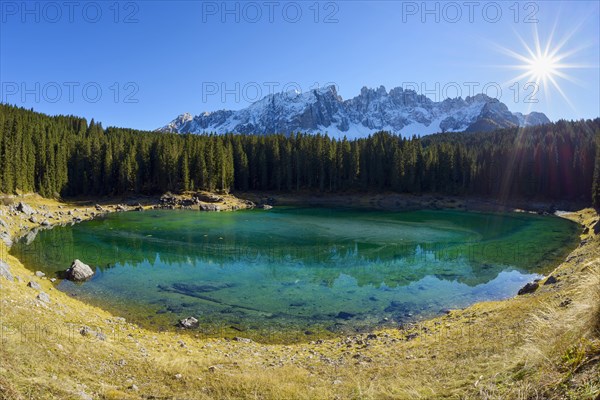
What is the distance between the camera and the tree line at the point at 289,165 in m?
91.6

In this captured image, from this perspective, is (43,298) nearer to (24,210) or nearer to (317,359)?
(317,359)

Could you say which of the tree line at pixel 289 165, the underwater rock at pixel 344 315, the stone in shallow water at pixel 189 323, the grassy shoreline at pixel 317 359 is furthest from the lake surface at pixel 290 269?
the tree line at pixel 289 165

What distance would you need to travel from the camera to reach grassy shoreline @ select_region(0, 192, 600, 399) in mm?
7016

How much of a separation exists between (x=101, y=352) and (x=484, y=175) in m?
116

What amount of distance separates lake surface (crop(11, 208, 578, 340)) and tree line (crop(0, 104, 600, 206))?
43.0 metres

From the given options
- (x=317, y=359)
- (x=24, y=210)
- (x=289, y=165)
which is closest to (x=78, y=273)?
(x=317, y=359)

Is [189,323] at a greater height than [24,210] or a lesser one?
lesser

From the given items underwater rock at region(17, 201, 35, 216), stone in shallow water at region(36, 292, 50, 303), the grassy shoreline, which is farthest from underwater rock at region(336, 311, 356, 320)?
underwater rock at region(17, 201, 35, 216)

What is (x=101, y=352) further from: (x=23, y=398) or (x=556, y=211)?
(x=556, y=211)

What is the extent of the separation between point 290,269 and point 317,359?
1763cm

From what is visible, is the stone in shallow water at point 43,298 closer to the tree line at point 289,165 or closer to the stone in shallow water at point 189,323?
the stone in shallow water at point 189,323

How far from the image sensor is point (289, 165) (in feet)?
369

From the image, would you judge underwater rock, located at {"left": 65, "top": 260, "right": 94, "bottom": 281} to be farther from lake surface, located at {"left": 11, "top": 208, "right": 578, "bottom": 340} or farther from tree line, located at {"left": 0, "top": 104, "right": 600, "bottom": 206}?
tree line, located at {"left": 0, "top": 104, "right": 600, "bottom": 206}

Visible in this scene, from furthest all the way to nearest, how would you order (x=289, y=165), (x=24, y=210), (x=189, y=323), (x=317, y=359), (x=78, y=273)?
(x=289, y=165), (x=24, y=210), (x=78, y=273), (x=189, y=323), (x=317, y=359)
